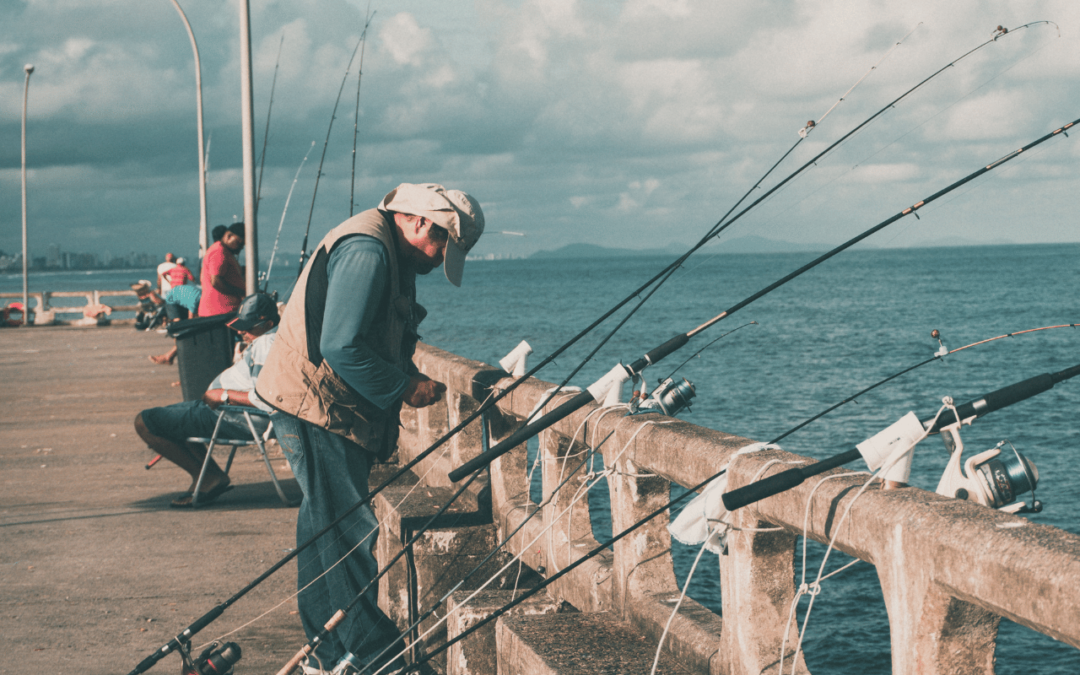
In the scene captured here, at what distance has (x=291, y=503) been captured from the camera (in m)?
6.59

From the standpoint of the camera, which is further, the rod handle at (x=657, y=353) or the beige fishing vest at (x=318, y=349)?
the beige fishing vest at (x=318, y=349)

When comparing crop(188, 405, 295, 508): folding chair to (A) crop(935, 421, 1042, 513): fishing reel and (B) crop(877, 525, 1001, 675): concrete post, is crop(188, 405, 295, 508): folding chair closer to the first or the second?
(A) crop(935, 421, 1042, 513): fishing reel

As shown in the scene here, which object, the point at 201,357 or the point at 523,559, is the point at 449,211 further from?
the point at 201,357

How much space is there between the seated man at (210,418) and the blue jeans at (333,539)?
266 cm

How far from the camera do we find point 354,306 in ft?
11.2

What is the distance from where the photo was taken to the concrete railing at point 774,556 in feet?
5.74

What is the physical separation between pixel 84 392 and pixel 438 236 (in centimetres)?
1025

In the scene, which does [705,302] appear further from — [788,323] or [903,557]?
[903,557]

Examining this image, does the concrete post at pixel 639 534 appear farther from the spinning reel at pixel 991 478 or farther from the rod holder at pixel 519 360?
the rod holder at pixel 519 360

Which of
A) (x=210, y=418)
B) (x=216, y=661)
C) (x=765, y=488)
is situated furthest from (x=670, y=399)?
(x=210, y=418)

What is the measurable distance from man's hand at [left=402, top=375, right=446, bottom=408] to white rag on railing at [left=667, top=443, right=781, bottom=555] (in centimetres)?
132

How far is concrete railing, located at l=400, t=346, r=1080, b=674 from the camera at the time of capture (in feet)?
5.74

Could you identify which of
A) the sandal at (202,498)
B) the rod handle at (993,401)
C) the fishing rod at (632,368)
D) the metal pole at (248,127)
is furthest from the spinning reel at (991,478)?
the metal pole at (248,127)

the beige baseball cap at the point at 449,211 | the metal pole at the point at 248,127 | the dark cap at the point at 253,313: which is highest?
the metal pole at the point at 248,127
